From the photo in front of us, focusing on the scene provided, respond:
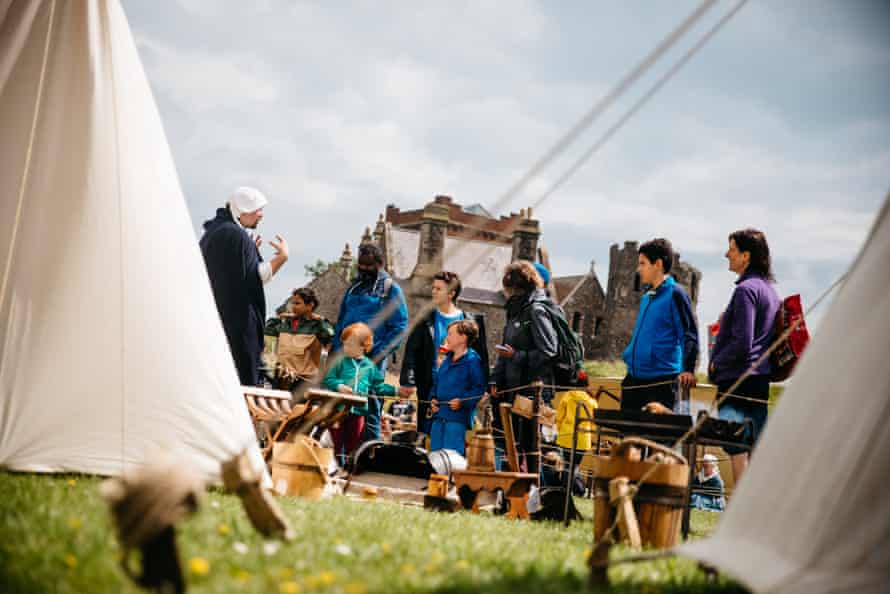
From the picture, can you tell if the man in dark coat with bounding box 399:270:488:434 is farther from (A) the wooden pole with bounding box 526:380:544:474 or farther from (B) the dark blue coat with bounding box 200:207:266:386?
(A) the wooden pole with bounding box 526:380:544:474

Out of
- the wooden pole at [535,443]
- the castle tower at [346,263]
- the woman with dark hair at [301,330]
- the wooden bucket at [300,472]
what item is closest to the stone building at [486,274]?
the castle tower at [346,263]

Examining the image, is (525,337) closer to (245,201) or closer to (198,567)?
(245,201)

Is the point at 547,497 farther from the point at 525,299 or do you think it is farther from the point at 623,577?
the point at 623,577

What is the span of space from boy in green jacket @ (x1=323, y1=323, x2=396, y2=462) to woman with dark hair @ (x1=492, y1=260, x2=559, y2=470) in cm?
122

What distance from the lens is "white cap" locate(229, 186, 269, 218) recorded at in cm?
693

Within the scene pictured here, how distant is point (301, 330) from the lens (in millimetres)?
8570

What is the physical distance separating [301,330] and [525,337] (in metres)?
2.60

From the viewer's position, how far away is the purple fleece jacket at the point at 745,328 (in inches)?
227

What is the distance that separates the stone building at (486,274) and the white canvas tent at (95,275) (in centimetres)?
3874

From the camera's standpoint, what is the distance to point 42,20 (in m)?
4.61

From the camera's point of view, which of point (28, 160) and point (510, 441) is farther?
point (510, 441)

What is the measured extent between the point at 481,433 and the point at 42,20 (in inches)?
149

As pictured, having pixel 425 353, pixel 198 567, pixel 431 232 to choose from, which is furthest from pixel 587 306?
pixel 198 567

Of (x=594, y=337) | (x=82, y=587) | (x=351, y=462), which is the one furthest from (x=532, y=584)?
(x=594, y=337)
